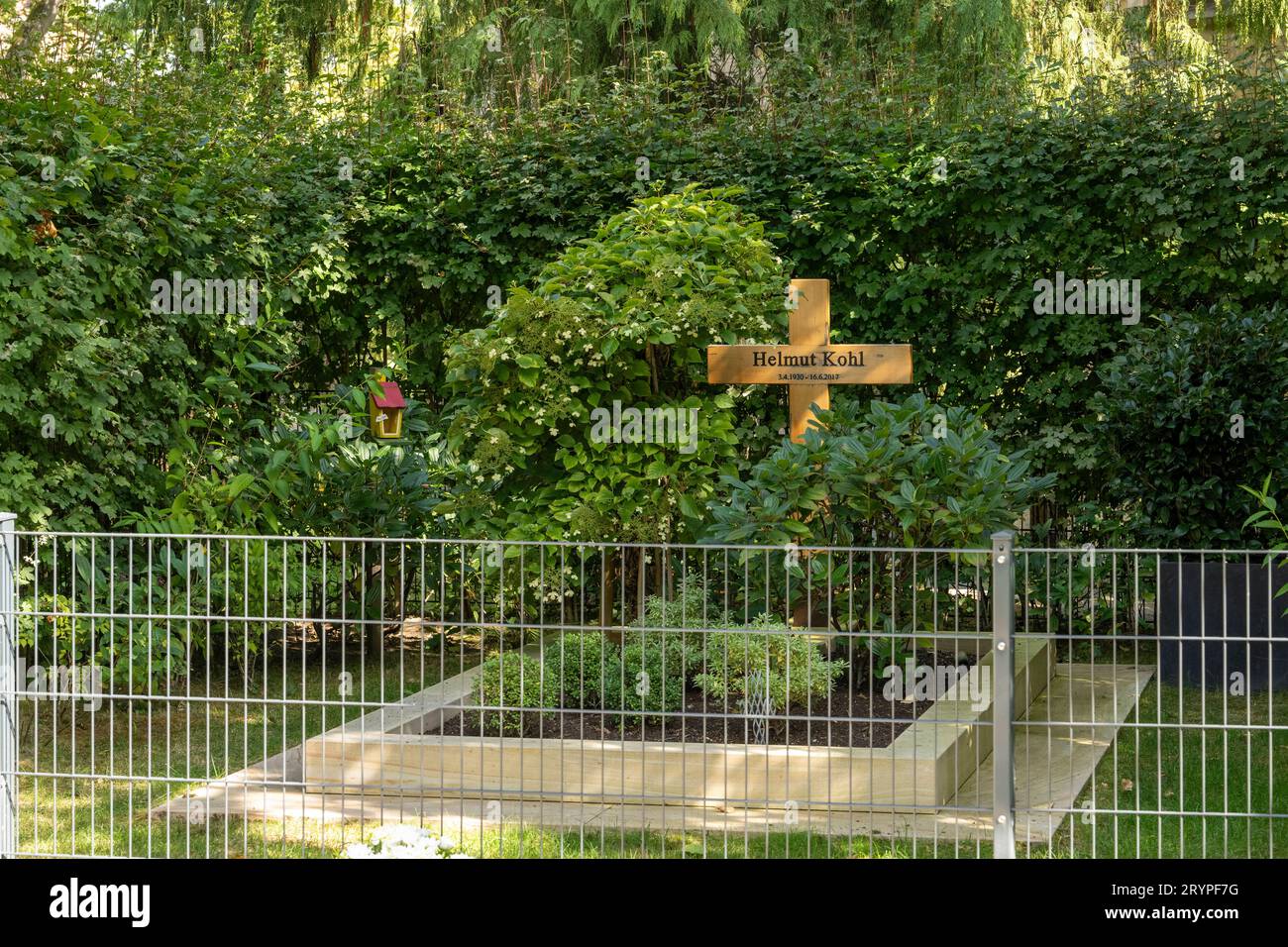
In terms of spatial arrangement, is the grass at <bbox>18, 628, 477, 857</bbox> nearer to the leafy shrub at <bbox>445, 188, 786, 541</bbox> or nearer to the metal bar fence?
the metal bar fence

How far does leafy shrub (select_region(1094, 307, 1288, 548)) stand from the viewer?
7848 millimetres

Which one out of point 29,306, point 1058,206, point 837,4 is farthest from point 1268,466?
point 837,4

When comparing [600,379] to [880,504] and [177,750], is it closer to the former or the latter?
[880,504]

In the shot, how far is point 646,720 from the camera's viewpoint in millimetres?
6188

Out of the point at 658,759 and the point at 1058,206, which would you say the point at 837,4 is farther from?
the point at 658,759

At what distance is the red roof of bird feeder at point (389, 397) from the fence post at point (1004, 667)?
5.72 meters

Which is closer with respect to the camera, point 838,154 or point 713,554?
point 713,554

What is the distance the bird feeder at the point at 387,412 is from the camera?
9.12 meters

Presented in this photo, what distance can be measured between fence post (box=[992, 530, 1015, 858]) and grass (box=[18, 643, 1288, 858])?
0.27 m

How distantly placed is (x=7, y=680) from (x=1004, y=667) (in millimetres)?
3193

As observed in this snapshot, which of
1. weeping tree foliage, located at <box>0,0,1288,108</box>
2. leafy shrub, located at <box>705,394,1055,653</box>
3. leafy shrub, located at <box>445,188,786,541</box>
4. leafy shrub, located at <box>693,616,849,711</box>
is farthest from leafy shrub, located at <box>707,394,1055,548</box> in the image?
weeping tree foliage, located at <box>0,0,1288,108</box>

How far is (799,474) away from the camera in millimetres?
6602

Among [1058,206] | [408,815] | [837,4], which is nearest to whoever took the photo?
[408,815]
